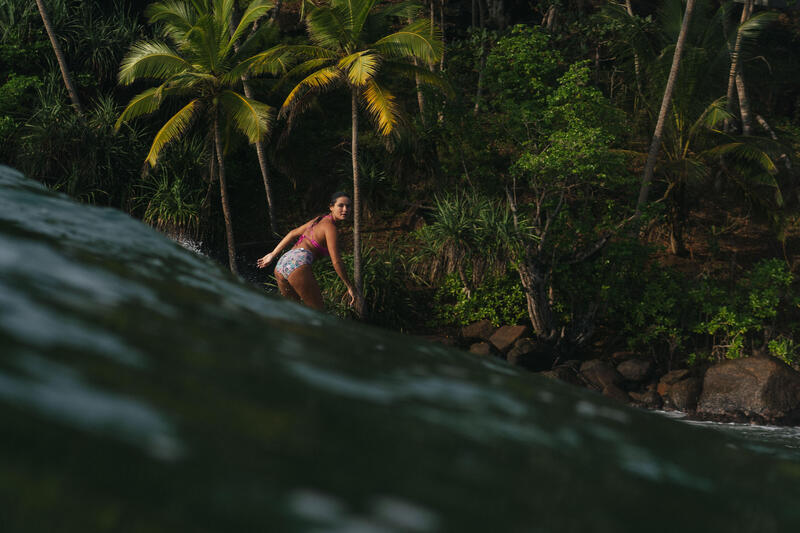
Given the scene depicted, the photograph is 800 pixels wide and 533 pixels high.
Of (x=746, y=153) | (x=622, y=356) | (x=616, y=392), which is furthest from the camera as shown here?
(x=746, y=153)

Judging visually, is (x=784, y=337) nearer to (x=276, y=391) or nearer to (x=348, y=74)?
(x=348, y=74)

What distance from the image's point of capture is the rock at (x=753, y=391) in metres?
9.52

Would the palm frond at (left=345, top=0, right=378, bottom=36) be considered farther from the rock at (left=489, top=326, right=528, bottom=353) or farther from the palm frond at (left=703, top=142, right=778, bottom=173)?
the palm frond at (left=703, top=142, right=778, bottom=173)

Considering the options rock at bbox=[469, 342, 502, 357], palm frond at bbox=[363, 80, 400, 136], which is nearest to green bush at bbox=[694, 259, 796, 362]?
rock at bbox=[469, 342, 502, 357]

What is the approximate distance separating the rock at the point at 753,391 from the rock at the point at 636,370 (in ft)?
3.19

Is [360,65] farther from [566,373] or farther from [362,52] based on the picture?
[566,373]

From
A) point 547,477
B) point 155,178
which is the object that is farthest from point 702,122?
point 547,477

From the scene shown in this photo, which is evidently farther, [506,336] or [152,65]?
[152,65]

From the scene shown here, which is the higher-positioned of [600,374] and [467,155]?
[467,155]

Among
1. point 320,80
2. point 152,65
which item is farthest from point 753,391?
point 152,65

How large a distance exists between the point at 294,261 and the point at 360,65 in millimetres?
5022

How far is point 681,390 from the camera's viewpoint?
10492 mm

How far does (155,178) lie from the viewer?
1518 cm

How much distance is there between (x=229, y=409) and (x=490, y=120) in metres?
11.6
